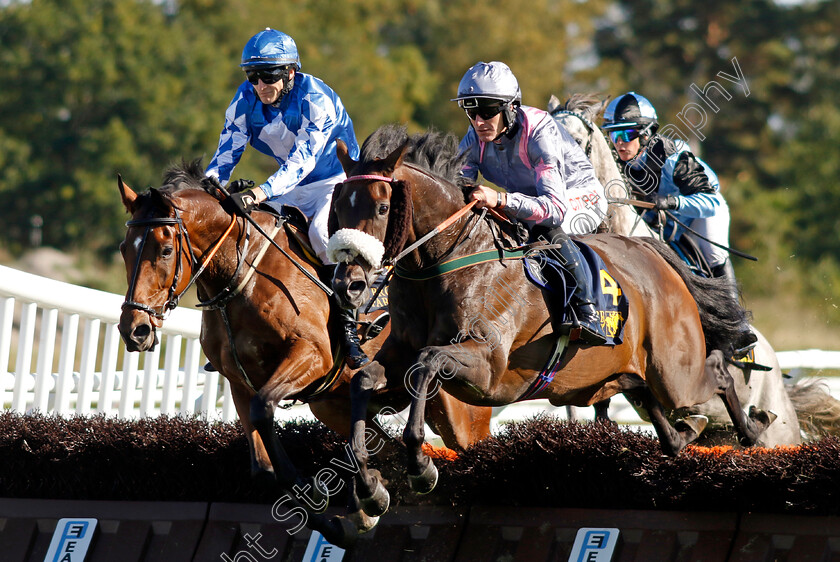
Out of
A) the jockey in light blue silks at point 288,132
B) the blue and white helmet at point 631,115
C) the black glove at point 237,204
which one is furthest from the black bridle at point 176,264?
the blue and white helmet at point 631,115

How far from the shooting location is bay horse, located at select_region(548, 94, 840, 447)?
6.73m

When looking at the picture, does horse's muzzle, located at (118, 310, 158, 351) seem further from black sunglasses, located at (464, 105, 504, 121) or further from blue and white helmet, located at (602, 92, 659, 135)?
blue and white helmet, located at (602, 92, 659, 135)

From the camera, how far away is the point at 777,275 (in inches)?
1150

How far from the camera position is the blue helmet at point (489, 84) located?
4879 mm

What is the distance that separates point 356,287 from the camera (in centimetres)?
414

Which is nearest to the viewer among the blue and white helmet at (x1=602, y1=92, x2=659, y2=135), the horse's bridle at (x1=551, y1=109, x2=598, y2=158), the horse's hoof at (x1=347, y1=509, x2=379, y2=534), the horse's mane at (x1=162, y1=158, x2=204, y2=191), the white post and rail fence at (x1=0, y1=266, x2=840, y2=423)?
the horse's hoof at (x1=347, y1=509, x2=379, y2=534)

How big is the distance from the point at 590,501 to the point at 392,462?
95cm

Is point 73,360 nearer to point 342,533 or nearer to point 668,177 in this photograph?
point 342,533

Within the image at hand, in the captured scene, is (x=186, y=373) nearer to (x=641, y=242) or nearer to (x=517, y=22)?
(x=641, y=242)

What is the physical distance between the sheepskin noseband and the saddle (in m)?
1.00

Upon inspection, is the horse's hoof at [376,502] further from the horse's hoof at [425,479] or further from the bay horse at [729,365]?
the bay horse at [729,365]

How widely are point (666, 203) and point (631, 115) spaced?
0.65m

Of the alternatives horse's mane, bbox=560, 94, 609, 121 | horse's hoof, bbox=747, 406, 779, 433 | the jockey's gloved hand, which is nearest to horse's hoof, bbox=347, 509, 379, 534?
the jockey's gloved hand

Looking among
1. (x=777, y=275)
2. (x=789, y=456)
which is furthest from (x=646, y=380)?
(x=777, y=275)
